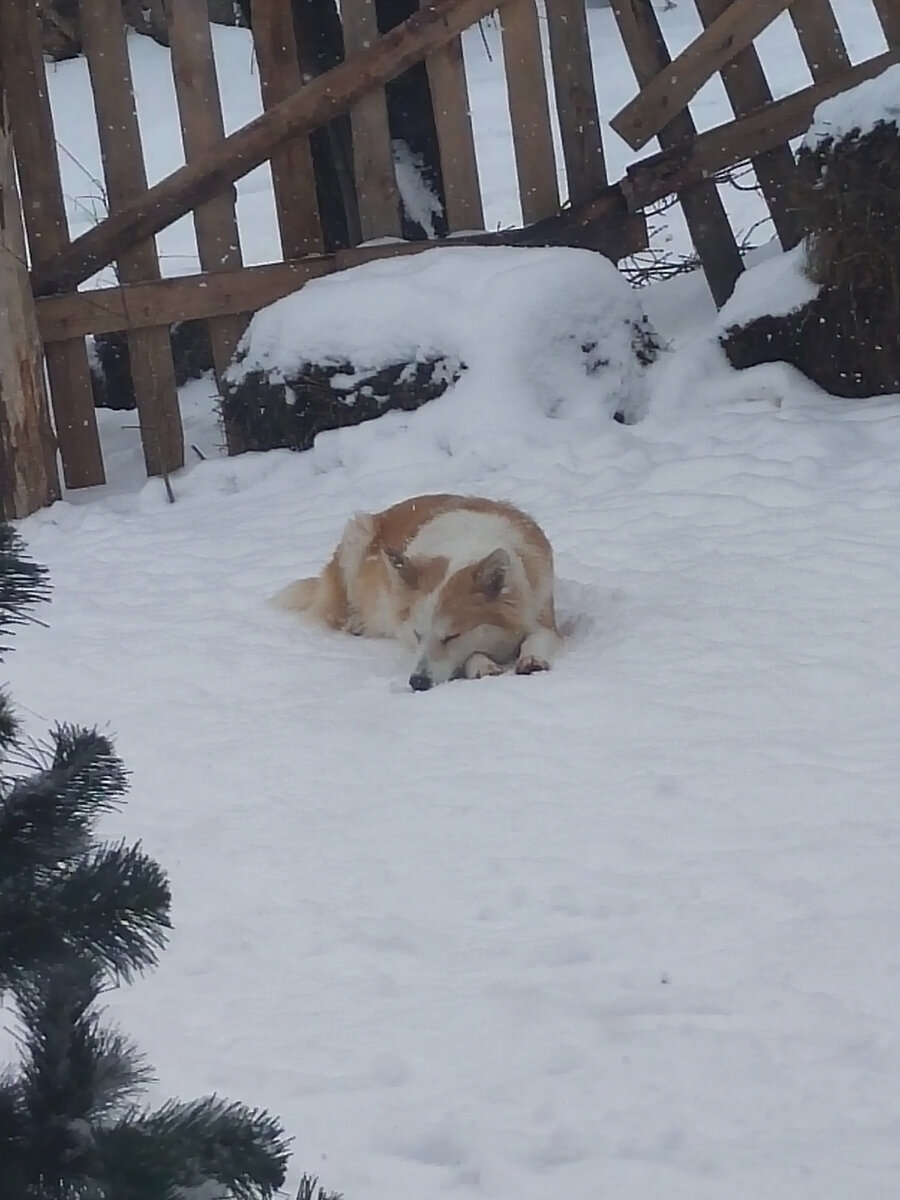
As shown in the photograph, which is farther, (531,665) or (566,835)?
(531,665)

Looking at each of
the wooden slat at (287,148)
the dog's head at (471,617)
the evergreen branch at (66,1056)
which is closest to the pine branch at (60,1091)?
the evergreen branch at (66,1056)

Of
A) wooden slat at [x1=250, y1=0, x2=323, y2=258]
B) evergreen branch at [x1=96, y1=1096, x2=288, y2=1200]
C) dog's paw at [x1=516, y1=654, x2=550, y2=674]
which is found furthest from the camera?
wooden slat at [x1=250, y1=0, x2=323, y2=258]

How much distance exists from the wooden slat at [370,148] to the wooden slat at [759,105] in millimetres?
1633

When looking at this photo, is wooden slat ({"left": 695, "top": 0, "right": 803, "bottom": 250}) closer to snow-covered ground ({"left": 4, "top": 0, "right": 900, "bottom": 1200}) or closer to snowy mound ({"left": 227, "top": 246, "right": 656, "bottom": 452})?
snowy mound ({"left": 227, "top": 246, "right": 656, "bottom": 452})

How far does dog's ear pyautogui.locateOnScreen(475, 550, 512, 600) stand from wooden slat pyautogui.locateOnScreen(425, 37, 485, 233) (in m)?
3.04

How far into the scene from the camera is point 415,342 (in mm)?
7246

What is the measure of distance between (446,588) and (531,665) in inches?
18.3

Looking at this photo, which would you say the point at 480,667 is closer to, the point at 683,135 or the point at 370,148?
the point at 370,148

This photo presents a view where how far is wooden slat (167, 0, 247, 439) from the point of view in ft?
24.1

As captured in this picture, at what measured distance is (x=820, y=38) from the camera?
7.37 metres

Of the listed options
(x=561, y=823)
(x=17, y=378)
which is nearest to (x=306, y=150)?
(x=17, y=378)

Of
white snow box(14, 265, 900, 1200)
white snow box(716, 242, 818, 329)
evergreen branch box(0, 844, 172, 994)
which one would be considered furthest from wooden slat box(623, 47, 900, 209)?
evergreen branch box(0, 844, 172, 994)

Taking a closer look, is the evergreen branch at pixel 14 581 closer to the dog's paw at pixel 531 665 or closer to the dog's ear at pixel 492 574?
the dog's paw at pixel 531 665

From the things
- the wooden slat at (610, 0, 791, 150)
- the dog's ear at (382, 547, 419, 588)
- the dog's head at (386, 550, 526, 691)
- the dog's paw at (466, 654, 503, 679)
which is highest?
the wooden slat at (610, 0, 791, 150)
